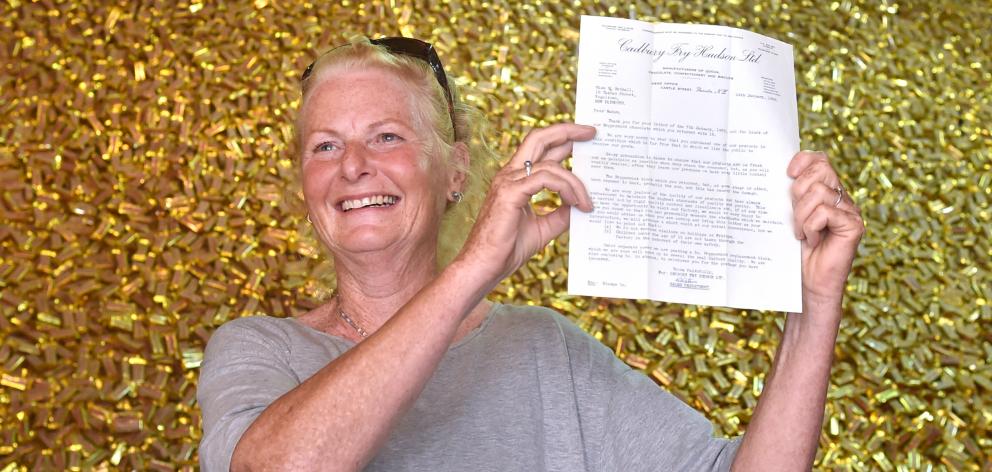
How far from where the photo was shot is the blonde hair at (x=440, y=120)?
1.52 meters

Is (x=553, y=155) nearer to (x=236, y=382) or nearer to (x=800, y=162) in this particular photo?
(x=800, y=162)

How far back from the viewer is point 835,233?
125 cm

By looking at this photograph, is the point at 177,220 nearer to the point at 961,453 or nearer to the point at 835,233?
the point at 835,233

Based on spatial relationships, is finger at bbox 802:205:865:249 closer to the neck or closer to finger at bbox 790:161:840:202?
finger at bbox 790:161:840:202

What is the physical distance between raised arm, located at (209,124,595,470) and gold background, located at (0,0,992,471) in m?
0.99

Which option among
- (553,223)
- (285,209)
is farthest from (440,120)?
(285,209)

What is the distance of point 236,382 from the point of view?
1.26 metres

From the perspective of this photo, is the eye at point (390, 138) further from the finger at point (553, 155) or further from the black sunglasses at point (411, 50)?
the finger at point (553, 155)

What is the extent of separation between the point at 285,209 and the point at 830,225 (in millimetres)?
1262

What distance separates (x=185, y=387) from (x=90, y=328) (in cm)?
21

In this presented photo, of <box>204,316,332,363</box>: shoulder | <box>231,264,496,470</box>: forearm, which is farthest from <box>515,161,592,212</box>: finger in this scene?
<box>204,316,332,363</box>: shoulder

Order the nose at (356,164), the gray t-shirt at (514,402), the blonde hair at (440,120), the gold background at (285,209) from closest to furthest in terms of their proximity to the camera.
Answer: the gray t-shirt at (514,402) < the nose at (356,164) < the blonde hair at (440,120) < the gold background at (285,209)

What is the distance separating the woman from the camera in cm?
113

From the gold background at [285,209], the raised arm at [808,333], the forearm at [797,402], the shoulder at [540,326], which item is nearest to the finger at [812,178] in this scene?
the raised arm at [808,333]
